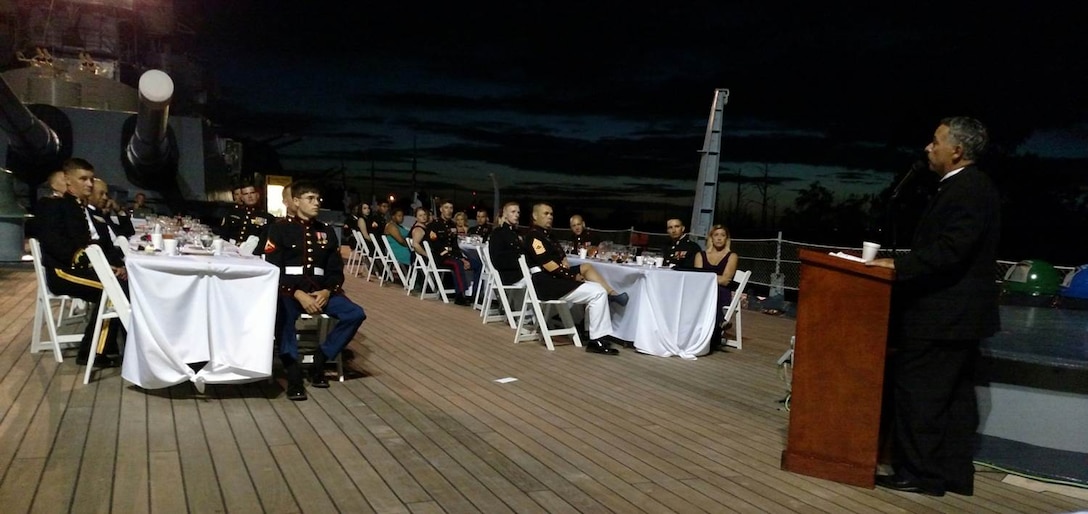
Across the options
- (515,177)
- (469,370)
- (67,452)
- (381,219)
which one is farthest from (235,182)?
(67,452)

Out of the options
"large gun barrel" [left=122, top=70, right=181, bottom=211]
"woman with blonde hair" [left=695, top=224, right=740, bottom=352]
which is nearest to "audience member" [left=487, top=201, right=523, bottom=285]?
"woman with blonde hair" [left=695, top=224, right=740, bottom=352]

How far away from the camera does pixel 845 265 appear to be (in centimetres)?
314

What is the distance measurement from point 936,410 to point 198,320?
371 cm

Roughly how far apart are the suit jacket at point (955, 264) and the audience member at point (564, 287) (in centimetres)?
346

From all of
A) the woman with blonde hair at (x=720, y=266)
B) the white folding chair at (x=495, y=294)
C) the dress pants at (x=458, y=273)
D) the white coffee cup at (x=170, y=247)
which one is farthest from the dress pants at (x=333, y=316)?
the dress pants at (x=458, y=273)

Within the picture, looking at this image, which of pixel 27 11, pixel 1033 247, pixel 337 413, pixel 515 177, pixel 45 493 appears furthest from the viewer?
pixel 515 177

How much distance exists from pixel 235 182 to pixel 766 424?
73.4 ft

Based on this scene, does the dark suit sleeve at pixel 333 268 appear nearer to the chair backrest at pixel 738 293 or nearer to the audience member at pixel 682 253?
the audience member at pixel 682 253

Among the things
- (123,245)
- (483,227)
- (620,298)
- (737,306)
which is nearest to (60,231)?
(123,245)

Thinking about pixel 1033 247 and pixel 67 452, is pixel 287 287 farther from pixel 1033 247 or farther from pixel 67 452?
pixel 1033 247

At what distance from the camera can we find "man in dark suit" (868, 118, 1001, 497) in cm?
300

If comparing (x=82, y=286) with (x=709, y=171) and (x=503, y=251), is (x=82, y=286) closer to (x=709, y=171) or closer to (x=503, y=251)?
(x=503, y=251)

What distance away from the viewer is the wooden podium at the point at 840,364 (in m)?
3.13

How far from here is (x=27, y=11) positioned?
2353 cm
